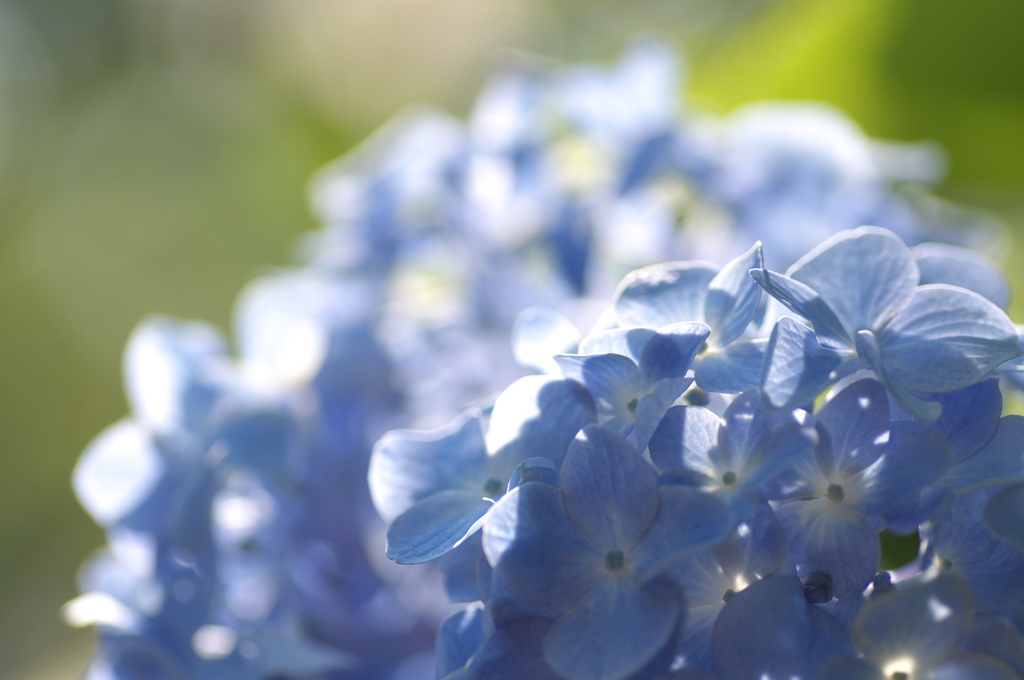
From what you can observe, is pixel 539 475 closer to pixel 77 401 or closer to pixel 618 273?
pixel 618 273

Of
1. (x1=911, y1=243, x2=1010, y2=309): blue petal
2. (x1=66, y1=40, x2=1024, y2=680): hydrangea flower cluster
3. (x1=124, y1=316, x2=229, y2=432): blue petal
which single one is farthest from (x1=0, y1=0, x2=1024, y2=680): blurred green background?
(x1=124, y1=316, x2=229, y2=432): blue petal

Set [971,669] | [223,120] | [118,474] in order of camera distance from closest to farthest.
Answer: [971,669] < [118,474] < [223,120]

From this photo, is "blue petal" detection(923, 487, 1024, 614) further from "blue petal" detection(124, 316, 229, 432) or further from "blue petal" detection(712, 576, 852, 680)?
"blue petal" detection(124, 316, 229, 432)

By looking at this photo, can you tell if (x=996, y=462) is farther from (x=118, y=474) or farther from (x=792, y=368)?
(x=118, y=474)

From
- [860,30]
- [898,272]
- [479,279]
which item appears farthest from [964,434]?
[860,30]

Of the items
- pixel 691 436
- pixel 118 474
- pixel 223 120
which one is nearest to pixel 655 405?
pixel 691 436

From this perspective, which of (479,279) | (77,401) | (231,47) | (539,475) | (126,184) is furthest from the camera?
(231,47)
